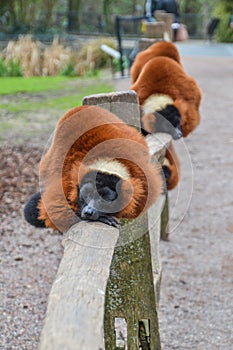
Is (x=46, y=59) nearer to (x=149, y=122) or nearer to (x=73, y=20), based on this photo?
(x=73, y=20)

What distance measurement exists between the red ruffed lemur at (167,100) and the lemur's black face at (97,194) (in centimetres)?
159

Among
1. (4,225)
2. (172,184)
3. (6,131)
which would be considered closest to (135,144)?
(172,184)

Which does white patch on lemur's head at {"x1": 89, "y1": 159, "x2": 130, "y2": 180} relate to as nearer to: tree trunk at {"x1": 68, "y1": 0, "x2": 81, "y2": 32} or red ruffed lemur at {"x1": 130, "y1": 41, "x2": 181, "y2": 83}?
red ruffed lemur at {"x1": 130, "y1": 41, "x2": 181, "y2": 83}

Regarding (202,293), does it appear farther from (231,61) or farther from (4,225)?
(231,61)

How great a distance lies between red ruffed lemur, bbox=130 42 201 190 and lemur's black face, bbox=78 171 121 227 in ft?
A: 5.21

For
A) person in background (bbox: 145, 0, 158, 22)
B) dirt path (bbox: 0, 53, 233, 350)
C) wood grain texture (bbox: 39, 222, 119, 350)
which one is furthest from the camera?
person in background (bbox: 145, 0, 158, 22)

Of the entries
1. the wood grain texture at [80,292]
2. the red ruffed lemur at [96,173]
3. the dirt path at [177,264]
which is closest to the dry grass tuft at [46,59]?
the dirt path at [177,264]

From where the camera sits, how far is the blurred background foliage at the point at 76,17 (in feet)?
83.7

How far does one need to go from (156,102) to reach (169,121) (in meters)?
0.15

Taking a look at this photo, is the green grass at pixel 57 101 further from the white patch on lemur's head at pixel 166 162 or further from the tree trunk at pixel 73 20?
the tree trunk at pixel 73 20

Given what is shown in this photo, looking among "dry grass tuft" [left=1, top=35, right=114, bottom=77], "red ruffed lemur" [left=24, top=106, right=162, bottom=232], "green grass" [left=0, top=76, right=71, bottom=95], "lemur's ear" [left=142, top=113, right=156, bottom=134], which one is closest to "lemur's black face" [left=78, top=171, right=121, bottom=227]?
"red ruffed lemur" [left=24, top=106, right=162, bottom=232]

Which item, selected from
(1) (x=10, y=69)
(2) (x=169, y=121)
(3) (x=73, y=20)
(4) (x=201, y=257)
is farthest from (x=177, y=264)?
(3) (x=73, y=20)

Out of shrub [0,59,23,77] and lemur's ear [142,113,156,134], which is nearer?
lemur's ear [142,113,156,134]

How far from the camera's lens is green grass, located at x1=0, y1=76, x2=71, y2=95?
13080 mm
